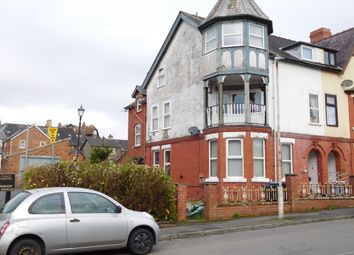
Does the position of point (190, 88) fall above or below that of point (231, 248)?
above

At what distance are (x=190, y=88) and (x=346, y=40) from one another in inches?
445

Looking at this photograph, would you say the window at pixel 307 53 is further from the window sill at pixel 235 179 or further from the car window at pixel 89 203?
the car window at pixel 89 203

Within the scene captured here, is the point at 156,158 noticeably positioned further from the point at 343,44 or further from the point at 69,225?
the point at 69,225

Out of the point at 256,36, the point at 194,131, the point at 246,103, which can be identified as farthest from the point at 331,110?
the point at 194,131

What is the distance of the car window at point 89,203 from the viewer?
998cm

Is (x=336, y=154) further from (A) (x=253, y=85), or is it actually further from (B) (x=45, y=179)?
(B) (x=45, y=179)

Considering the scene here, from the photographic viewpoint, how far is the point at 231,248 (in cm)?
1093

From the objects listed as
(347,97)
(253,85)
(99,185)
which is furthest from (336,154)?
(99,185)

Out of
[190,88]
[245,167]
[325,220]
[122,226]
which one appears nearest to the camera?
[122,226]

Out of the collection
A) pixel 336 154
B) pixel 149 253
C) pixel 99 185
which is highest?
pixel 336 154

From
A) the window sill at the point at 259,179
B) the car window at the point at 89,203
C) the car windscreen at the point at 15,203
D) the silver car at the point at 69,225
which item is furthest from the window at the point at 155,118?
the car windscreen at the point at 15,203

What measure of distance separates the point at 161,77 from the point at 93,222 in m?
20.3

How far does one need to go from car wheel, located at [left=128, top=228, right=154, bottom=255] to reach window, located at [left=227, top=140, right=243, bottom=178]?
1220cm

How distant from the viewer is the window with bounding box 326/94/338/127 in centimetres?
2586
